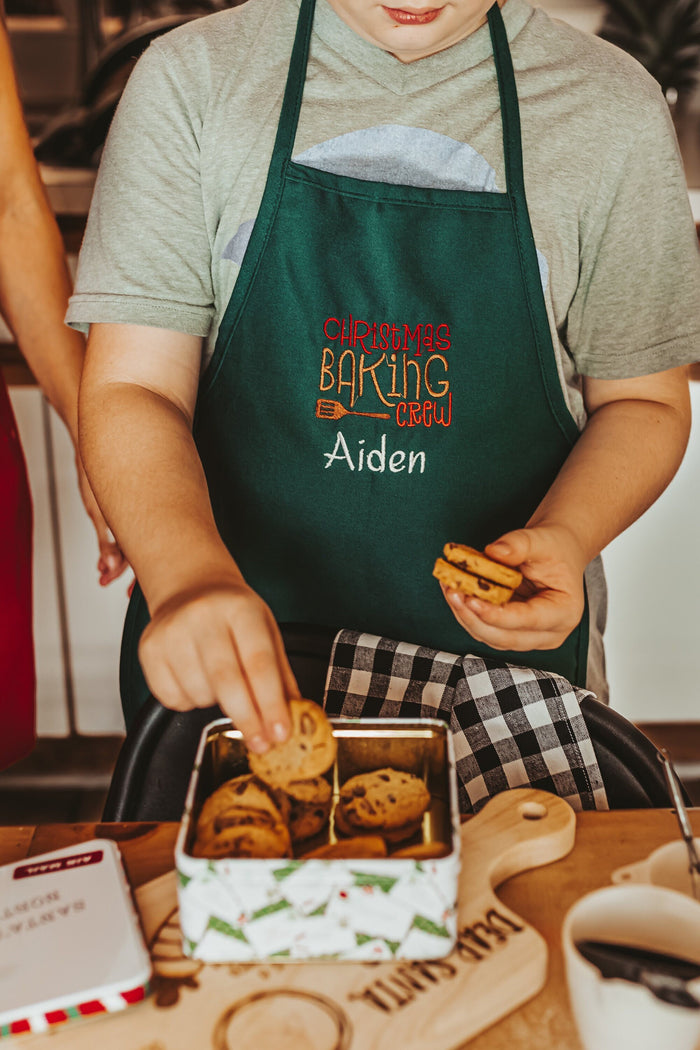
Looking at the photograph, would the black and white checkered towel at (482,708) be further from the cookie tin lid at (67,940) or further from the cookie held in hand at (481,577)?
the cookie tin lid at (67,940)

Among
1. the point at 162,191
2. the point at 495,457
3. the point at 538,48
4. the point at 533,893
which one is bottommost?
the point at 533,893

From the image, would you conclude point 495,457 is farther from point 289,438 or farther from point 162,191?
point 162,191

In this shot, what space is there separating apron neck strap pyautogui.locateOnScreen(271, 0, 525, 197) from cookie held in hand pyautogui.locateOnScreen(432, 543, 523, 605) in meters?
0.45

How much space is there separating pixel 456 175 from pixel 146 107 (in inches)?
13.5

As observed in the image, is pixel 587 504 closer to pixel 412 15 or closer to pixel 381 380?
pixel 381 380

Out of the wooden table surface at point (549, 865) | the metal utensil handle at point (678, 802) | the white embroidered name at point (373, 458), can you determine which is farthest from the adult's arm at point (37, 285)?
the metal utensil handle at point (678, 802)

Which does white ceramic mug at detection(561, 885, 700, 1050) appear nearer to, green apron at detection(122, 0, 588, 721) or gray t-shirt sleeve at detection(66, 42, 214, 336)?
green apron at detection(122, 0, 588, 721)

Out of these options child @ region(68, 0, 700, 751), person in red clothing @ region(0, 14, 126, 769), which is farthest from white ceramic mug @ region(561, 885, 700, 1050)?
person in red clothing @ region(0, 14, 126, 769)

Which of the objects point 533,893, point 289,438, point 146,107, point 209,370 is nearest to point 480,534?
point 289,438

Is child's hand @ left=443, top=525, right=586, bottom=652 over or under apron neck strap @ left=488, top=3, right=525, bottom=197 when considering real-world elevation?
under

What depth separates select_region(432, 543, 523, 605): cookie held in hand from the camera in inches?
33.5

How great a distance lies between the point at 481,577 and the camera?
86 centimetres

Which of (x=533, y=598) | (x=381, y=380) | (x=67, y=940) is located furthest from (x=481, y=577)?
(x=67, y=940)

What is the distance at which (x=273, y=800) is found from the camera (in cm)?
73
